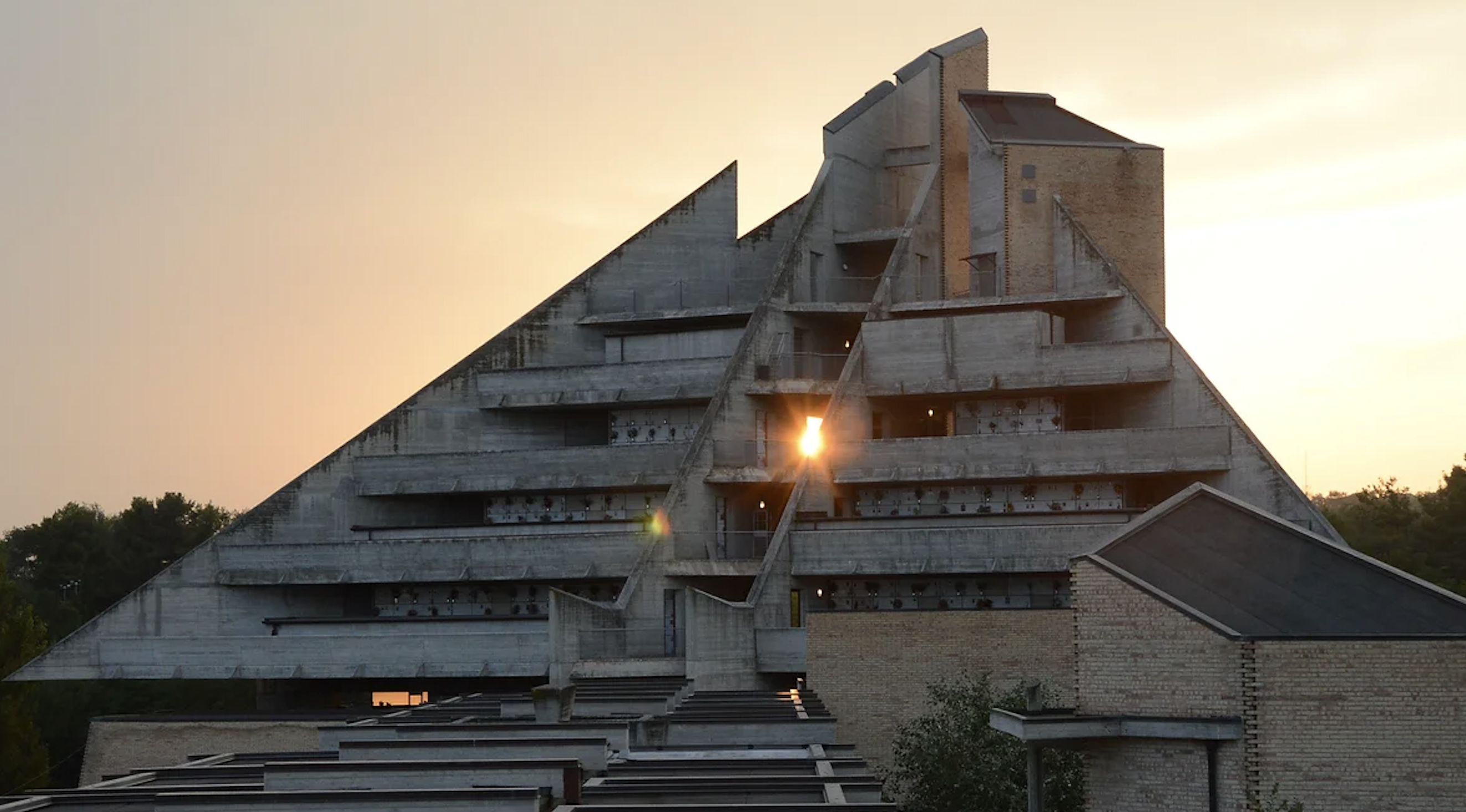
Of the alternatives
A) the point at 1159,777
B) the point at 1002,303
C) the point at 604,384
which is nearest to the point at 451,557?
the point at 604,384

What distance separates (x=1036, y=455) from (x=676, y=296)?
19.4m

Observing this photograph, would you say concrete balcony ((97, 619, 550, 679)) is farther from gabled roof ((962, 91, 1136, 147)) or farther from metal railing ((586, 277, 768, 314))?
gabled roof ((962, 91, 1136, 147))

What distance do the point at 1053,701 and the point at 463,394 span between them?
1238 inches

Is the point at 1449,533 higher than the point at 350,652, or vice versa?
the point at 1449,533

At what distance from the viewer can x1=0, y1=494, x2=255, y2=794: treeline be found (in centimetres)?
6800

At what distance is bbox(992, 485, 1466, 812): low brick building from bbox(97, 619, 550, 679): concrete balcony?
106 feet

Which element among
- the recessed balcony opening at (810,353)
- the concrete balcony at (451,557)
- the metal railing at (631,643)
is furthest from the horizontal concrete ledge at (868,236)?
the metal railing at (631,643)

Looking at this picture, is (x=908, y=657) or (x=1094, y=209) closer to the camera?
(x=908, y=657)

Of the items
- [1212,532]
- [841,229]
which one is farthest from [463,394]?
[1212,532]

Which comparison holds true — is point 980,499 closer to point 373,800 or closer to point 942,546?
point 942,546

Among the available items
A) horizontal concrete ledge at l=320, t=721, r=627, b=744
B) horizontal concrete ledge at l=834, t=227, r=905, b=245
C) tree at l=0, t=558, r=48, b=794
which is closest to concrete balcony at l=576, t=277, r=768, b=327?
horizontal concrete ledge at l=834, t=227, r=905, b=245

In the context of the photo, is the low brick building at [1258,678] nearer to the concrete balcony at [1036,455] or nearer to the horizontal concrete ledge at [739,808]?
the horizontal concrete ledge at [739,808]

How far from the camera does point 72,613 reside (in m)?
108

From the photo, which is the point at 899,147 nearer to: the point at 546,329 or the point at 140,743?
the point at 546,329
